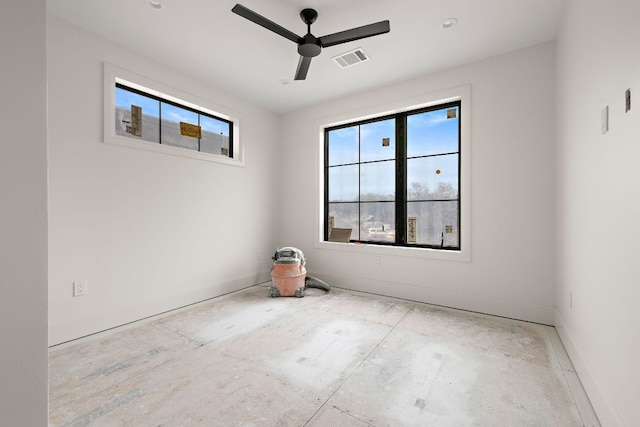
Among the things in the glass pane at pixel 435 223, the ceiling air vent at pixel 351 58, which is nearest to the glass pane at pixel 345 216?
the glass pane at pixel 435 223

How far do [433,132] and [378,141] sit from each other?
730 millimetres

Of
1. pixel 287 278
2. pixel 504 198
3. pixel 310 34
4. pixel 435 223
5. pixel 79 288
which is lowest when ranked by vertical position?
pixel 287 278

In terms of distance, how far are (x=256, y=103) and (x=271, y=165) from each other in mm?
925

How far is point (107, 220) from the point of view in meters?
2.70

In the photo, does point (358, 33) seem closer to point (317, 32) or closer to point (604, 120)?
point (317, 32)

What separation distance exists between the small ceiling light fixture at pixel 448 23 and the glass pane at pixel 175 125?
2.87 m

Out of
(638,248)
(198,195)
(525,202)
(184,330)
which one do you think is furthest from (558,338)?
(198,195)

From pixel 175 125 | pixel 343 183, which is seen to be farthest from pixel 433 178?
pixel 175 125

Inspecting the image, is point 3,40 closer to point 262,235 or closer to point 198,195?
point 198,195

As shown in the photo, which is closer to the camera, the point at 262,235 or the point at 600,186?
the point at 600,186

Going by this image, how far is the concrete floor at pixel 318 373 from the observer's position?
156cm

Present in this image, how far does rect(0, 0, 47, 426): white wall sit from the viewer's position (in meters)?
0.79

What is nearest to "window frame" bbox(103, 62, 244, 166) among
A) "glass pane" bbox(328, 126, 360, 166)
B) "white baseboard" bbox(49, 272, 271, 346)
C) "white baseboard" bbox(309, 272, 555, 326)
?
"glass pane" bbox(328, 126, 360, 166)

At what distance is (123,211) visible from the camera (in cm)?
281
